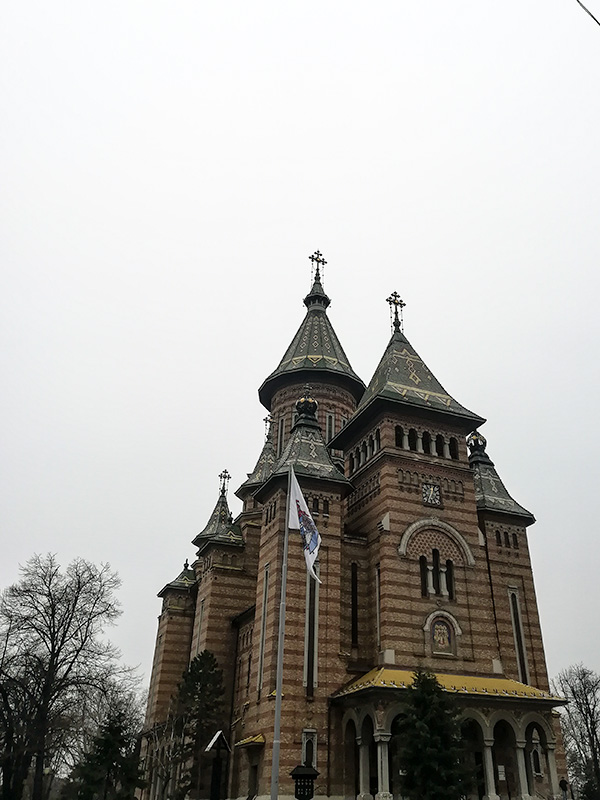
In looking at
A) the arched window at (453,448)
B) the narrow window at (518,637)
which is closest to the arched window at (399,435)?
the arched window at (453,448)

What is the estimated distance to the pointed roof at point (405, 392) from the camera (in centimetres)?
3391

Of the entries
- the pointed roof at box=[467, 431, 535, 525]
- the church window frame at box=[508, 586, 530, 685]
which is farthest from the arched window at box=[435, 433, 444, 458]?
the church window frame at box=[508, 586, 530, 685]

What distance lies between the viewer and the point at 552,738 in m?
27.4

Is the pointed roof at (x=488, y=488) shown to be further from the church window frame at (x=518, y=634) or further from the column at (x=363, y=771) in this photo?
the column at (x=363, y=771)

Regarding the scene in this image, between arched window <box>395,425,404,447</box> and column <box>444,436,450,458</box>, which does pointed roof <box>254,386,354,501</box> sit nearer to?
arched window <box>395,425,404,447</box>

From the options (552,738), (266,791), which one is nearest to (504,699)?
(552,738)

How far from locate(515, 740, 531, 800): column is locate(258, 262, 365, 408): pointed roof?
1101 inches

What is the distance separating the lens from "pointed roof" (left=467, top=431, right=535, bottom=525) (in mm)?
35750

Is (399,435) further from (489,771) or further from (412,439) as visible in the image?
(489,771)

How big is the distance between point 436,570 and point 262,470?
1754 cm

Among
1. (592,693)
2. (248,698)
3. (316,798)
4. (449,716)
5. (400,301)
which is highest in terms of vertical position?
(400,301)

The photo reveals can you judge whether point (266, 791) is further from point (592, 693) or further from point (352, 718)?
point (592, 693)

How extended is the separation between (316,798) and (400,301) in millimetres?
25081

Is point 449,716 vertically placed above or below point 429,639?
below
